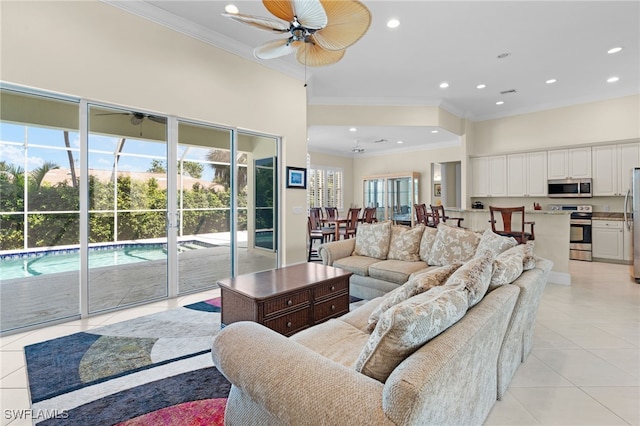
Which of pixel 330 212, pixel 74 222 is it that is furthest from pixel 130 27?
pixel 330 212

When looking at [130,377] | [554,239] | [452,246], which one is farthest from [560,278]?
[130,377]

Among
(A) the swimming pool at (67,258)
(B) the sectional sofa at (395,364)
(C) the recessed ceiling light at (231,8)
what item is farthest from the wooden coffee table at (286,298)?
(C) the recessed ceiling light at (231,8)

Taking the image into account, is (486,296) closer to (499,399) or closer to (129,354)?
(499,399)

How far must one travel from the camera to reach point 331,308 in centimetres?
295

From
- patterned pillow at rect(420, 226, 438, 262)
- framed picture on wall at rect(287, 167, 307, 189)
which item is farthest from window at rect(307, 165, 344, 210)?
patterned pillow at rect(420, 226, 438, 262)

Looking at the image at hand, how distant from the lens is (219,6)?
3.45m

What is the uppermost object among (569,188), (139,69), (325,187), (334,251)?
(139,69)

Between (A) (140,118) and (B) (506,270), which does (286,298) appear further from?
(A) (140,118)

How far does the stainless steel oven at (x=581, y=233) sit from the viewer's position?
6.26m

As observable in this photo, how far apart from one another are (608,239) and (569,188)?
120 centimetres

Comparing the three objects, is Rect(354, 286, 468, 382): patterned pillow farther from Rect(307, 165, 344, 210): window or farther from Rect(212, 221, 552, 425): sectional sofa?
Rect(307, 165, 344, 210): window

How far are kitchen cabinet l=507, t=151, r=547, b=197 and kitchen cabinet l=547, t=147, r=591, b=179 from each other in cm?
13

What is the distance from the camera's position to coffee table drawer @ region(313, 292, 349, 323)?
2825mm

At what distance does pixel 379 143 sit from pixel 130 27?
6.91 m
